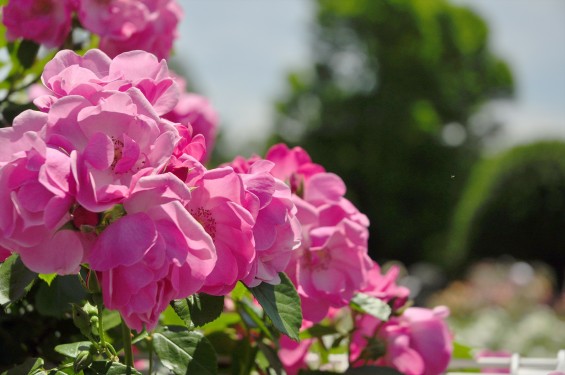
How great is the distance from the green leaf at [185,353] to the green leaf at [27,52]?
61 centimetres

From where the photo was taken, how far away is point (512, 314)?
6348 mm

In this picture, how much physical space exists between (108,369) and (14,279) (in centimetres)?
11

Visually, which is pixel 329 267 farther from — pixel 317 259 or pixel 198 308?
pixel 198 308

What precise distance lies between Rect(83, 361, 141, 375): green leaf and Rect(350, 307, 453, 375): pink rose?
424 mm

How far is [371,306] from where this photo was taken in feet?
3.46

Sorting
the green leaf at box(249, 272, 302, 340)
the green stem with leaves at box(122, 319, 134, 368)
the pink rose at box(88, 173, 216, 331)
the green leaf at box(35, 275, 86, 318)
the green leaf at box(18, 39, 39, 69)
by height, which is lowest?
the green leaf at box(35, 275, 86, 318)

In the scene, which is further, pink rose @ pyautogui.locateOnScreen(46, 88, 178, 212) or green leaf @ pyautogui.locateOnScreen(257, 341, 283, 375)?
green leaf @ pyautogui.locateOnScreen(257, 341, 283, 375)

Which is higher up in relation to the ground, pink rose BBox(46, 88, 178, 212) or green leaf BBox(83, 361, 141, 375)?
pink rose BBox(46, 88, 178, 212)

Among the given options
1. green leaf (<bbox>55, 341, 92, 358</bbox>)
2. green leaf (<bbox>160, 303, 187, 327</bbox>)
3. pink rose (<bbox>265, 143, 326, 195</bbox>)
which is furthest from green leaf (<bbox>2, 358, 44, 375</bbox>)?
pink rose (<bbox>265, 143, 326, 195</bbox>)

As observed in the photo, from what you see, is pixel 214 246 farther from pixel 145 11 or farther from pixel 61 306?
pixel 145 11

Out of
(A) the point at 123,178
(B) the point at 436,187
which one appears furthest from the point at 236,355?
(B) the point at 436,187

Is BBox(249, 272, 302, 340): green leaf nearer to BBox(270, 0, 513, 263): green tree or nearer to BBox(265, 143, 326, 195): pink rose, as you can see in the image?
BBox(265, 143, 326, 195): pink rose

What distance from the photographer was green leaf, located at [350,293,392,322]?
104cm

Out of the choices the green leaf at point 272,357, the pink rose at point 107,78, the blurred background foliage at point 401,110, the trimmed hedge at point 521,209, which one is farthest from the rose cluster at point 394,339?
the blurred background foliage at point 401,110
